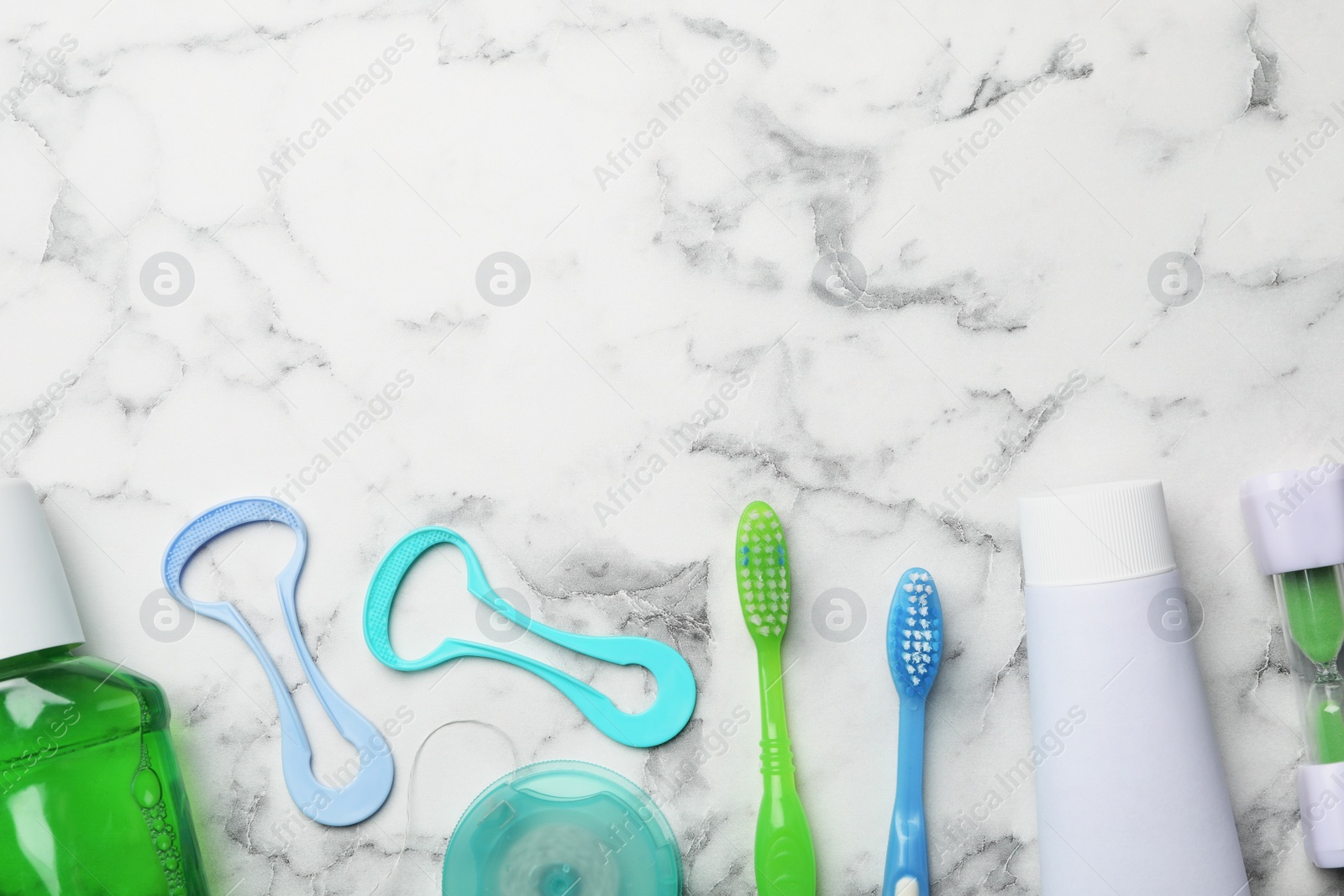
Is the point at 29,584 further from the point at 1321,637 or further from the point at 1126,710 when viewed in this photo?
the point at 1321,637

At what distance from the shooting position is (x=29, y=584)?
0.61 meters

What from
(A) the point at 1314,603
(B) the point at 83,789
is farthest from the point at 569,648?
(A) the point at 1314,603

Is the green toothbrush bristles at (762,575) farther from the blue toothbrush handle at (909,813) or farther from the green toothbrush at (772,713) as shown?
the blue toothbrush handle at (909,813)

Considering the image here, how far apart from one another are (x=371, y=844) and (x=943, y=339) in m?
0.59

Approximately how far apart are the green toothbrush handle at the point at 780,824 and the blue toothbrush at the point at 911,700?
0.21 ft

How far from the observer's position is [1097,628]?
0.61 m

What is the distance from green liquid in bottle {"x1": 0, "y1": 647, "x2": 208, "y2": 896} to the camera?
0.61 meters

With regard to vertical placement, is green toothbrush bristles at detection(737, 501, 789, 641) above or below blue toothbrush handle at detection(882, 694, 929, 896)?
above

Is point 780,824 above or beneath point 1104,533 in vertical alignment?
beneath

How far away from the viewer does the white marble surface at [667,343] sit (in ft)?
2.27

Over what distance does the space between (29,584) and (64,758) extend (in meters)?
0.12


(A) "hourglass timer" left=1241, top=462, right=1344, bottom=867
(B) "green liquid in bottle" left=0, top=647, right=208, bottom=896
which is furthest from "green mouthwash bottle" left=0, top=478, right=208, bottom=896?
(A) "hourglass timer" left=1241, top=462, right=1344, bottom=867

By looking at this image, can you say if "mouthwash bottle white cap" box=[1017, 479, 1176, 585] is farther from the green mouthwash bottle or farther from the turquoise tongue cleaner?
the green mouthwash bottle

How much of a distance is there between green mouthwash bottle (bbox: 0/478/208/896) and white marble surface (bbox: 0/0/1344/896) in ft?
0.23
